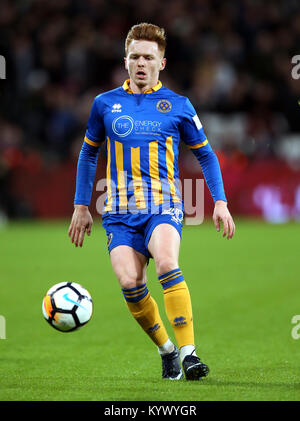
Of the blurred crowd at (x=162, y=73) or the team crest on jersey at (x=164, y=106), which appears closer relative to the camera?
the team crest on jersey at (x=164, y=106)

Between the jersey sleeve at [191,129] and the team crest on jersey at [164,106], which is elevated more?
the team crest on jersey at [164,106]

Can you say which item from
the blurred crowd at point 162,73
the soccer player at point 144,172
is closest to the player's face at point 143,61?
the soccer player at point 144,172

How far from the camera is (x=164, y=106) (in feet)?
16.7

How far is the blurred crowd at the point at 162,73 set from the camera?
1802 centimetres

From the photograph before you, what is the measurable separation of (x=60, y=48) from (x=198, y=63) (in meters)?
3.39

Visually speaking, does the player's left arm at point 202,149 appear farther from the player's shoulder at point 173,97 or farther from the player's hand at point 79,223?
the player's hand at point 79,223

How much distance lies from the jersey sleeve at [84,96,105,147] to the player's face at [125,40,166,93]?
29 centimetres

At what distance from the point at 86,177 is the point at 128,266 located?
750mm

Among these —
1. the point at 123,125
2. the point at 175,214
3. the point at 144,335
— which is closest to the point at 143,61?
the point at 123,125

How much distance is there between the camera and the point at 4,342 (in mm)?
6438

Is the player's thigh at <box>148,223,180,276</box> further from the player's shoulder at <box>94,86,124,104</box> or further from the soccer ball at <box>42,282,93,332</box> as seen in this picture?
the player's shoulder at <box>94,86,124,104</box>

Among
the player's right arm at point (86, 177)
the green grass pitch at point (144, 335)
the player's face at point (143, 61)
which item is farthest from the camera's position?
the player's right arm at point (86, 177)

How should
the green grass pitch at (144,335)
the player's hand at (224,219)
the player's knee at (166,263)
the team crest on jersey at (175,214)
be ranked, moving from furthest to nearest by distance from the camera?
1. the team crest on jersey at (175,214)
2. the player's hand at (224,219)
3. the player's knee at (166,263)
4. the green grass pitch at (144,335)
